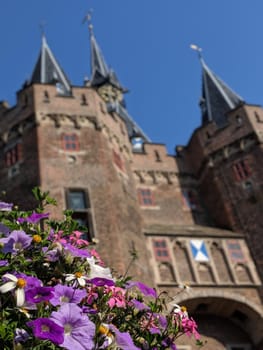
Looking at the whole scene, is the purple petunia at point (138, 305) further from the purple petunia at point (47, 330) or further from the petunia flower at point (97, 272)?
the purple petunia at point (47, 330)

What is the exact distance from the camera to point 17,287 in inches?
129

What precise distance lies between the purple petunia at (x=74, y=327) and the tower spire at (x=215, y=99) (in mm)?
20496

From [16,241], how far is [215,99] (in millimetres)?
22985

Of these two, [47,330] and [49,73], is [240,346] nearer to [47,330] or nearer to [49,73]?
[47,330]

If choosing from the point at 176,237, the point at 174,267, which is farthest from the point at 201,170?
the point at 174,267

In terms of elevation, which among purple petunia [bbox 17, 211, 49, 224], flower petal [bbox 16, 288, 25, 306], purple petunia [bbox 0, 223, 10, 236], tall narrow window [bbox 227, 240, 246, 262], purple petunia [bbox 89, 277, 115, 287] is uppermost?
tall narrow window [bbox 227, 240, 246, 262]

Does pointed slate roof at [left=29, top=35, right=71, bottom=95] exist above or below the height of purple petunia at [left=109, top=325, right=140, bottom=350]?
above

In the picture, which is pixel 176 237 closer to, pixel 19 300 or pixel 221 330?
pixel 221 330

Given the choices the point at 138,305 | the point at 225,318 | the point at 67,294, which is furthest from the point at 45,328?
the point at 225,318

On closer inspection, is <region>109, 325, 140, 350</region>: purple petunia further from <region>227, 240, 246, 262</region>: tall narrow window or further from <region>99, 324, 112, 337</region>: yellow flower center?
<region>227, 240, 246, 262</region>: tall narrow window

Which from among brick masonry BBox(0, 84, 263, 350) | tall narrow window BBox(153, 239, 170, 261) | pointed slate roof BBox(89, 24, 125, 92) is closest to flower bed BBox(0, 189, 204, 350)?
brick masonry BBox(0, 84, 263, 350)

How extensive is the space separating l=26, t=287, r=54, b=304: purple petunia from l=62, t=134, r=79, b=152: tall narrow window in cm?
1478

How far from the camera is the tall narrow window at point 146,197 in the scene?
2044 centimetres

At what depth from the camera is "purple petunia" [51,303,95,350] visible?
10.2 feet
